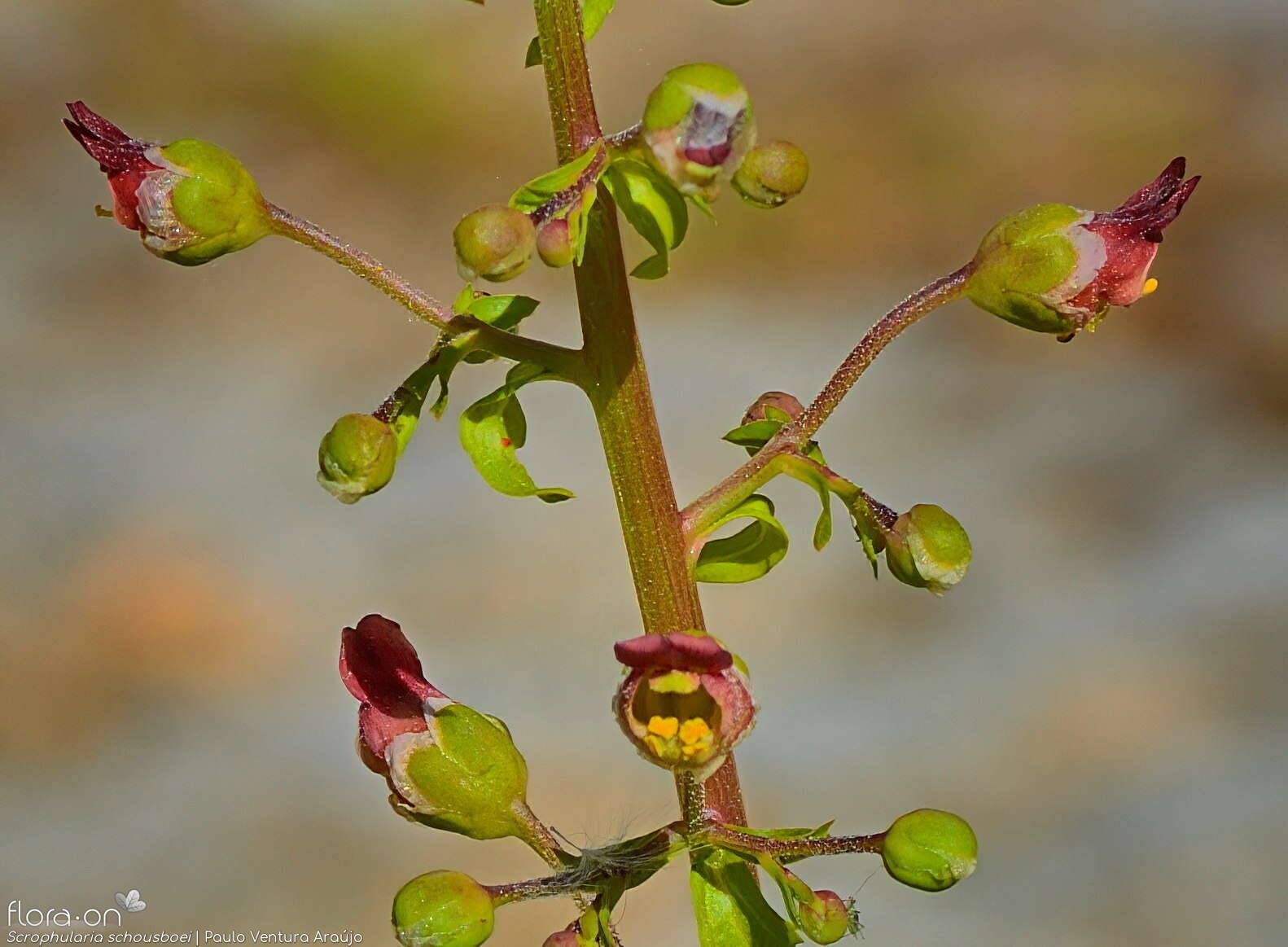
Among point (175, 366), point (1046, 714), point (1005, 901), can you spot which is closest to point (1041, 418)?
point (1046, 714)

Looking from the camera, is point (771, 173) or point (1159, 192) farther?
point (1159, 192)

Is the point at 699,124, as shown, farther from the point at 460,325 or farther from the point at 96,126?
the point at 96,126

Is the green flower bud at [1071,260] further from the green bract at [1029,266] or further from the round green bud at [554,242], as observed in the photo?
the round green bud at [554,242]

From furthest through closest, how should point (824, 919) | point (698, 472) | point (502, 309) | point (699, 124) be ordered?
1. point (698, 472)
2. point (502, 309)
3. point (824, 919)
4. point (699, 124)

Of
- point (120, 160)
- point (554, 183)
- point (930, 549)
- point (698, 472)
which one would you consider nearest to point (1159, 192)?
point (930, 549)

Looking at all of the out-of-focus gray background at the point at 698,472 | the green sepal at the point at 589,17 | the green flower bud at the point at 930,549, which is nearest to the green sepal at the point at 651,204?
the green sepal at the point at 589,17

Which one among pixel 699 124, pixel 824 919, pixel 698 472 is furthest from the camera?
pixel 698 472

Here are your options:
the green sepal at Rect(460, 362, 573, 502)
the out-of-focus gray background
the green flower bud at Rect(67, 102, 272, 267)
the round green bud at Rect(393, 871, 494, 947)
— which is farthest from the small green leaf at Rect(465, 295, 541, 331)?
Answer: the out-of-focus gray background

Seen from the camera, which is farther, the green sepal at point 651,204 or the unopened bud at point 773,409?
the unopened bud at point 773,409
